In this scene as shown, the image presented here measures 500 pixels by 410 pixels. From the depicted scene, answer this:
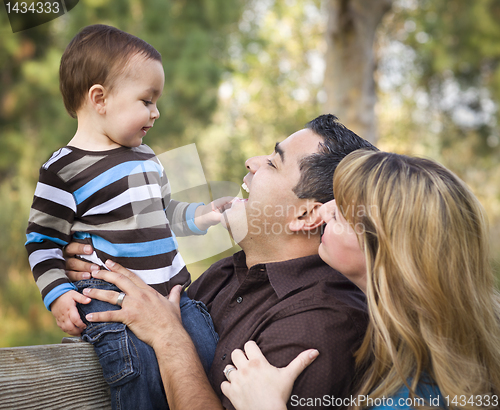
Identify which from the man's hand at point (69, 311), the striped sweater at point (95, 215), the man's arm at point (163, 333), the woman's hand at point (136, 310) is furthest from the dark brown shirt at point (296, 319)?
the man's hand at point (69, 311)

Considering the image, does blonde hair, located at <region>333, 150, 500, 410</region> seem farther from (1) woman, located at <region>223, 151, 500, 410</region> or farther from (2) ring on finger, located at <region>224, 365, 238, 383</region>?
(2) ring on finger, located at <region>224, 365, 238, 383</region>

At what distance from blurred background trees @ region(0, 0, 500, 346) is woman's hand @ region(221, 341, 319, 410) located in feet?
1.90

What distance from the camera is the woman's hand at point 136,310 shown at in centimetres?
146

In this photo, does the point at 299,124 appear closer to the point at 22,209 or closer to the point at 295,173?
the point at 22,209

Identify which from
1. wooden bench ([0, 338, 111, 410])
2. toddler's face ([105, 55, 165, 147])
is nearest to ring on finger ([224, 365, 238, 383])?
wooden bench ([0, 338, 111, 410])

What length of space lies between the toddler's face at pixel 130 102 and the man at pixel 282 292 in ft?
1.58

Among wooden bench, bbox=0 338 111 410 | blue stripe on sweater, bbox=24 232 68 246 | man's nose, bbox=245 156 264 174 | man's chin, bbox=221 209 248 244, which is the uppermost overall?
man's nose, bbox=245 156 264 174

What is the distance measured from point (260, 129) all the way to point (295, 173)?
1330cm

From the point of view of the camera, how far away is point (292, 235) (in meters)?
1.84

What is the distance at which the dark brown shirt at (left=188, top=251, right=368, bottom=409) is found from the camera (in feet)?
4.33

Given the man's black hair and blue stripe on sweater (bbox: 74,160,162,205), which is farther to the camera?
the man's black hair

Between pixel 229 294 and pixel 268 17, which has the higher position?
pixel 268 17

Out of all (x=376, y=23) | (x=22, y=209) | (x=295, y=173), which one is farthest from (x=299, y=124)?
(x=295, y=173)

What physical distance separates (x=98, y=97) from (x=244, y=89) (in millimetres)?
13874
